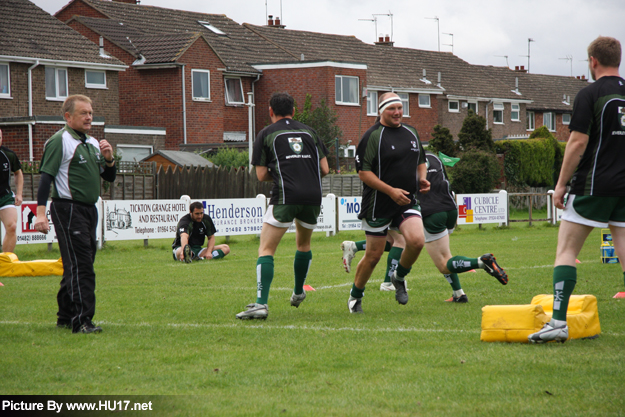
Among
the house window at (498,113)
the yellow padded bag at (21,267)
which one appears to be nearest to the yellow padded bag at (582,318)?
the yellow padded bag at (21,267)

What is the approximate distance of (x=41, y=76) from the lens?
34344 mm

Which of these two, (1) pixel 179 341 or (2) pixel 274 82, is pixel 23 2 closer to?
(2) pixel 274 82

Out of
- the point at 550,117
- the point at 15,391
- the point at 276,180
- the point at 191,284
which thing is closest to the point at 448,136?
the point at 550,117

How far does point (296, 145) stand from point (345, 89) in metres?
36.0

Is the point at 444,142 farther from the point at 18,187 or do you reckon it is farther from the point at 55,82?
the point at 18,187

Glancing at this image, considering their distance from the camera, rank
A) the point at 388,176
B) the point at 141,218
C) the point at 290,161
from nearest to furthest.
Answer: the point at 290,161 → the point at 388,176 → the point at 141,218

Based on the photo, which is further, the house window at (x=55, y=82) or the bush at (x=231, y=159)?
the house window at (x=55, y=82)

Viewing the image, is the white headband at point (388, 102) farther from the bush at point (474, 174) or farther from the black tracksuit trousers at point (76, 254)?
the bush at point (474, 174)

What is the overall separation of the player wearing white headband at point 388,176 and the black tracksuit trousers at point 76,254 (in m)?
2.77

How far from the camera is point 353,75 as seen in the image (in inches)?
1702

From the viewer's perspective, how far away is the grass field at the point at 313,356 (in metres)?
4.41

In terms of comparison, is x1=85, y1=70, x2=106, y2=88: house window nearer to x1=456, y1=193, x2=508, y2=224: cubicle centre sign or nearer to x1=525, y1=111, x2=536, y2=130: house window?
x1=456, y1=193, x2=508, y2=224: cubicle centre sign

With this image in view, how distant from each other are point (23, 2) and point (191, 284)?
3120cm

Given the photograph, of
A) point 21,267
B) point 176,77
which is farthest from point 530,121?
point 21,267
